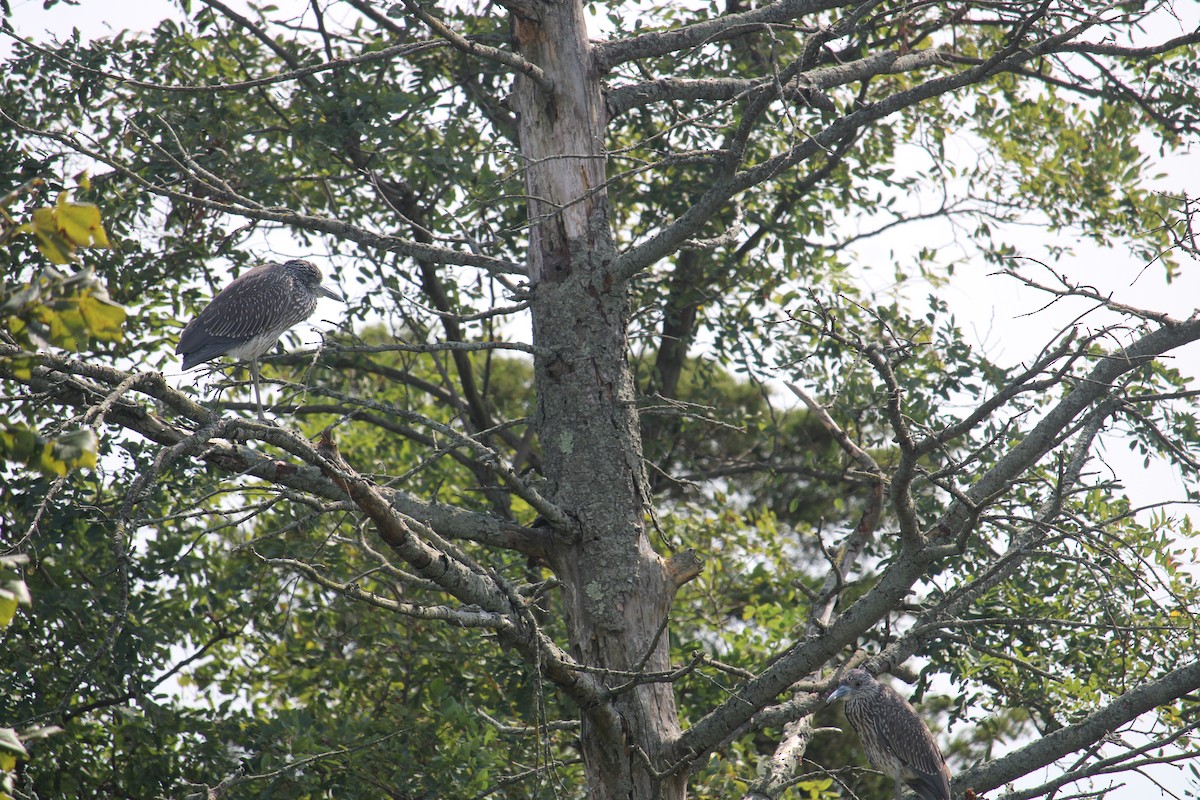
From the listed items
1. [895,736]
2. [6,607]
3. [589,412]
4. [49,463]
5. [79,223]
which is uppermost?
[589,412]

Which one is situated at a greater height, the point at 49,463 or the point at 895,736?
the point at 895,736

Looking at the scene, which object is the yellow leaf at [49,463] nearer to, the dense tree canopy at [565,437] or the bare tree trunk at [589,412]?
the dense tree canopy at [565,437]

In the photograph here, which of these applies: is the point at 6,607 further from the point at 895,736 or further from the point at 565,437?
the point at 895,736

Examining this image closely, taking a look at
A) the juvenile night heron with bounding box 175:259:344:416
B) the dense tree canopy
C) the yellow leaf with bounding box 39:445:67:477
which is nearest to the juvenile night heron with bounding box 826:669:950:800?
the dense tree canopy

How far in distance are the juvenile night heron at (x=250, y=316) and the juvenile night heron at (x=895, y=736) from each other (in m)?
3.34

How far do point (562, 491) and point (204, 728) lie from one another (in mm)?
2687

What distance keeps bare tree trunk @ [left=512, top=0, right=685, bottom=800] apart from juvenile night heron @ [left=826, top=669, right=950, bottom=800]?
176cm

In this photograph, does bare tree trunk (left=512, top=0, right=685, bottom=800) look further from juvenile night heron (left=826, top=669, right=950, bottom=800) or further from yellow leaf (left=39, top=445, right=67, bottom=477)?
yellow leaf (left=39, top=445, right=67, bottom=477)

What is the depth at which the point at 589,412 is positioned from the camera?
4.36 meters

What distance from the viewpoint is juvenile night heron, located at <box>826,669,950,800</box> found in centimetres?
563

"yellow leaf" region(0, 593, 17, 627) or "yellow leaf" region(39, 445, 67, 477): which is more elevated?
"yellow leaf" region(39, 445, 67, 477)

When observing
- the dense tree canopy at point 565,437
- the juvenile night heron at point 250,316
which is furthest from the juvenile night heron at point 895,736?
the juvenile night heron at point 250,316

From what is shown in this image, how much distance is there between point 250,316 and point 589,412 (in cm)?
204

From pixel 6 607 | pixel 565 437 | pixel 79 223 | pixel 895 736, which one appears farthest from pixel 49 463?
pixel 895 736
